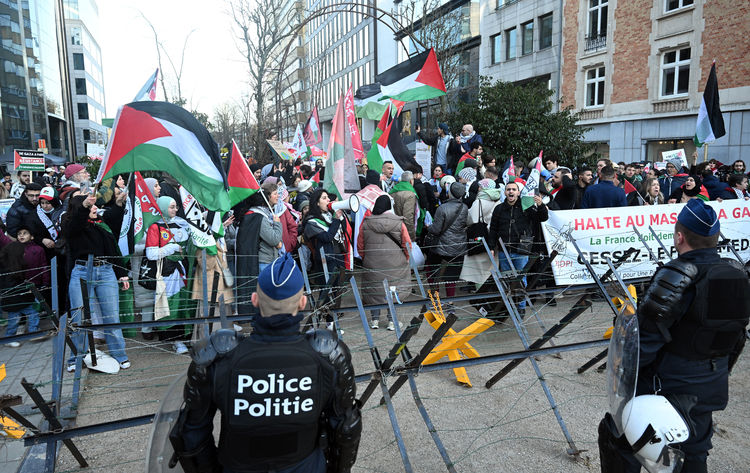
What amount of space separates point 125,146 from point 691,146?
71.5 feet

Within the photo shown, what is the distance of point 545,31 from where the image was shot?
25859 mm

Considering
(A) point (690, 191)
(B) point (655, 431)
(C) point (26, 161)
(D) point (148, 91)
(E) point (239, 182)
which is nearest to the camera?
(B) point (655, 431)

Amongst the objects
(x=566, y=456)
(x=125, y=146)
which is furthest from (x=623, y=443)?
(x=125, y=146)

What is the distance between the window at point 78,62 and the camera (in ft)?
246

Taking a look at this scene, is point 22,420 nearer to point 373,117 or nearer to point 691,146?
point 373,117

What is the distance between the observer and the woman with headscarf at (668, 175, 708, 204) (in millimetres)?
7852

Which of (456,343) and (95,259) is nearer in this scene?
(456,343)

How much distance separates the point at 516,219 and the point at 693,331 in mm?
4142

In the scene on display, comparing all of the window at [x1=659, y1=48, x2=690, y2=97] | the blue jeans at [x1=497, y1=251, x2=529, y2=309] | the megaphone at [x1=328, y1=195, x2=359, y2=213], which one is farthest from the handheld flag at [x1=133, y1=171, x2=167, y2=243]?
the window at [x1=659, y1=48, x2=690, y2=97]

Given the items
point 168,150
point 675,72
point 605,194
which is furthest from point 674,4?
point 168,150

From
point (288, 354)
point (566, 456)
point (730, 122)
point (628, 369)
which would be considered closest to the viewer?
point (288, 354)

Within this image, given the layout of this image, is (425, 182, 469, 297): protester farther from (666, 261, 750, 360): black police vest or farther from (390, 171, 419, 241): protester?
(666, 261, 750, 360): black police vest

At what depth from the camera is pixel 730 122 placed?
1836 centimetres

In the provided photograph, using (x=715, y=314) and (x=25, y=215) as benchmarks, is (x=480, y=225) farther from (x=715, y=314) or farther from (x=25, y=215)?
(x=25, y=215)
